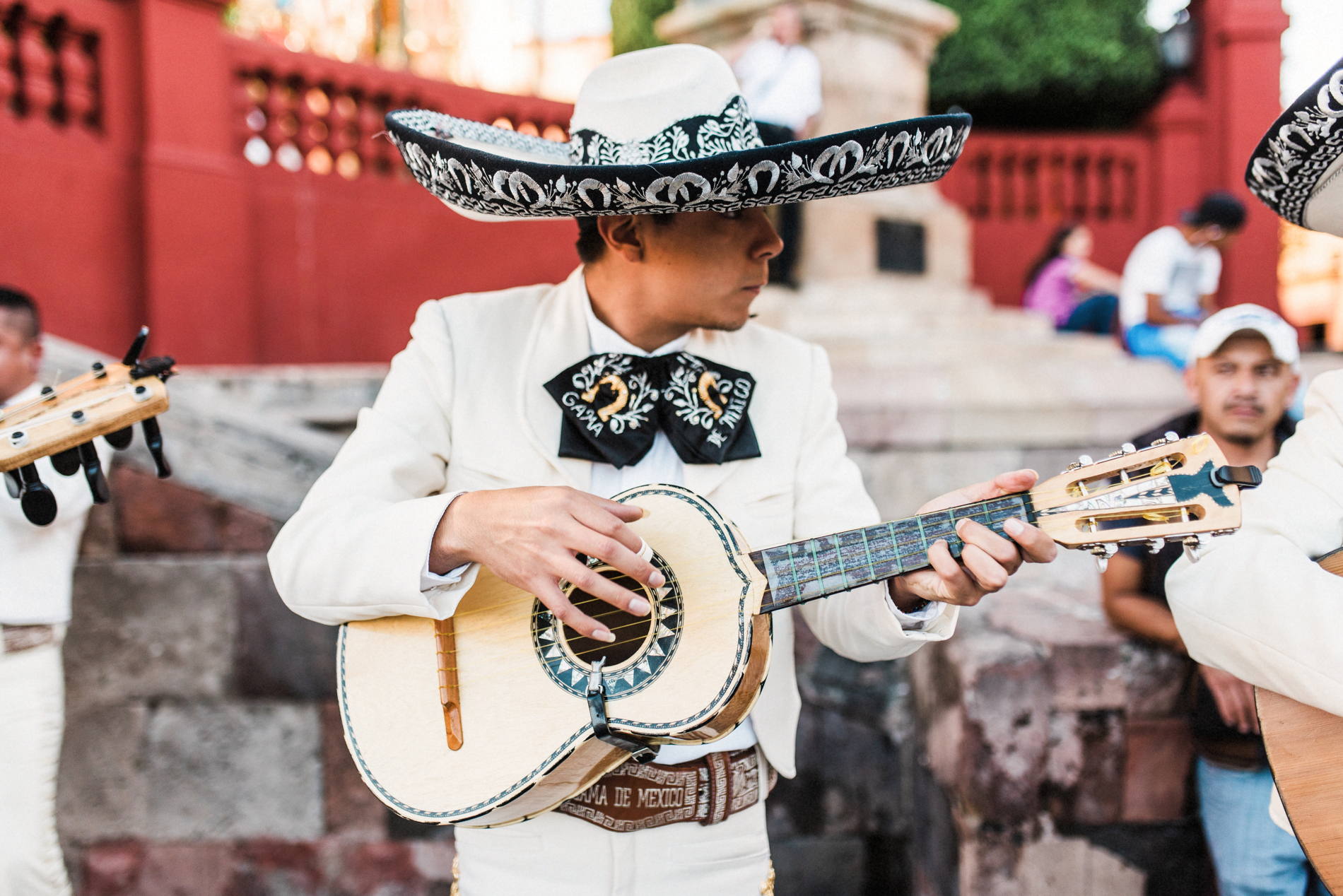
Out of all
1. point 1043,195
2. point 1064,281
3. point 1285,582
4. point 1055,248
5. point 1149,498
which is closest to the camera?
point 1149,498

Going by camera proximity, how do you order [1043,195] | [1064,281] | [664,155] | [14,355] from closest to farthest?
1. [664,155]
2. [14,355]
3. [1064,281]
4. [1043,195]

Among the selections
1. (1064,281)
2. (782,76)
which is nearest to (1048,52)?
(1064,281)

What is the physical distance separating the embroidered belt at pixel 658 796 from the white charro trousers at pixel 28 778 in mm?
1627

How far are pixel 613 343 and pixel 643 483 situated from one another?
354mm

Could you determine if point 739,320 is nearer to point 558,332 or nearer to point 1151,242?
point 558,332

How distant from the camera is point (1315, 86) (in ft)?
5.19

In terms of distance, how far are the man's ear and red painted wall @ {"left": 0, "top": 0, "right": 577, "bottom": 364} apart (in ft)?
11.8

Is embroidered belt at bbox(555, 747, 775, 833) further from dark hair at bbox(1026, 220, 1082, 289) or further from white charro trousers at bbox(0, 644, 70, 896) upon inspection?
dark hair at bbox(1026, 220, 1082, 289)

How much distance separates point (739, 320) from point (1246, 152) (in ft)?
28.1

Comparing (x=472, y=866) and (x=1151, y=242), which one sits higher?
(x=1151, y=242)

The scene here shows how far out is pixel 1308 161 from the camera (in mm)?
1711

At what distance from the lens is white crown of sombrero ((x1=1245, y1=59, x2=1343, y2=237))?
1.58 metres

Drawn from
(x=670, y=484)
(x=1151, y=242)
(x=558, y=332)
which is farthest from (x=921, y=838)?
(x=1151, y=242)

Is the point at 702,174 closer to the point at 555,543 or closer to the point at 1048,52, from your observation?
the point at 555,543
